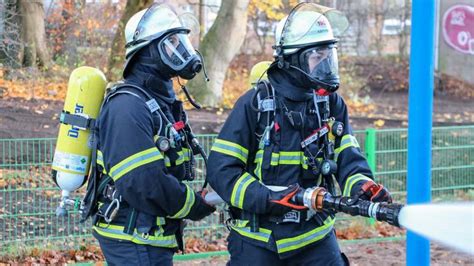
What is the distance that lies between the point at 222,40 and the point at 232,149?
11200 mm

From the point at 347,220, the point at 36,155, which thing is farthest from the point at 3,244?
the point at 347,220

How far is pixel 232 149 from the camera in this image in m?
4.25

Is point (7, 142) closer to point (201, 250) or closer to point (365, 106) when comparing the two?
point (201, 250)

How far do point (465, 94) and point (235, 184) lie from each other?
58.6 feet

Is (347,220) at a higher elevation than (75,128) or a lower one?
lower

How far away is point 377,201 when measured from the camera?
13.8 ft

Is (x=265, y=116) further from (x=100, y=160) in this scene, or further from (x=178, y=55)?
(x=100, y=160)

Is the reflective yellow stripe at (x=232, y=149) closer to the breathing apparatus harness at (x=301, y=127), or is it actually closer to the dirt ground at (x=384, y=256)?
the breathing apparatus harness at (x=301, y=127)

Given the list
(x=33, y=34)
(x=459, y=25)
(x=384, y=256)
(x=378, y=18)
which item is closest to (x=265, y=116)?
(x=384, y=256)

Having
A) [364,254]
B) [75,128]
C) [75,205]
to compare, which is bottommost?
[364,254]

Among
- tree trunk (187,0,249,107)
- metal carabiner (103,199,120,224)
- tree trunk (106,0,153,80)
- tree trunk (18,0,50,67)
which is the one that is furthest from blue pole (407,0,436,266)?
tree trunk (187,0,249,107)

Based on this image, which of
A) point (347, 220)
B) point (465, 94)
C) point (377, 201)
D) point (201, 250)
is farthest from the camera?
point (465, 94)

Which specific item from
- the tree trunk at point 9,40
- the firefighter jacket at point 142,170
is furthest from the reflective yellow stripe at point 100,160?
the tree trunk at point 9,40

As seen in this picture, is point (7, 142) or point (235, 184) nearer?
point (235, 184)
